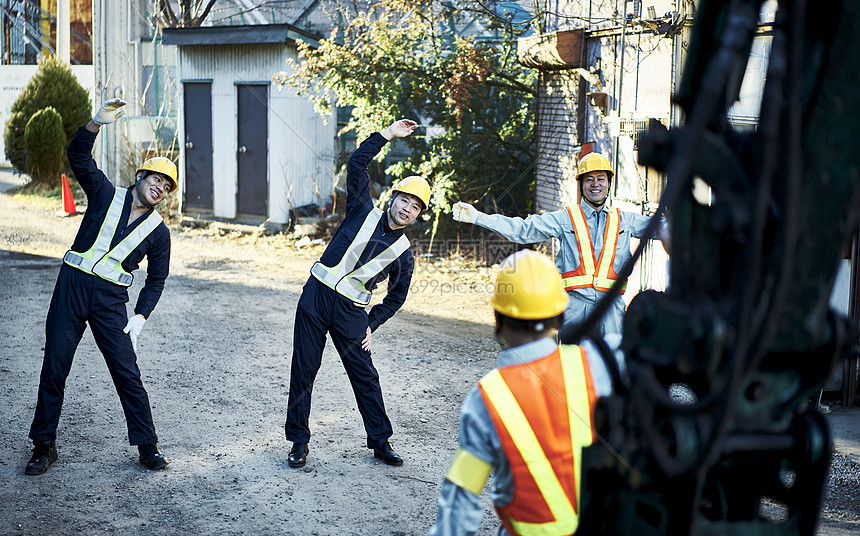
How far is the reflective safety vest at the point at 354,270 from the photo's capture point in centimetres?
542

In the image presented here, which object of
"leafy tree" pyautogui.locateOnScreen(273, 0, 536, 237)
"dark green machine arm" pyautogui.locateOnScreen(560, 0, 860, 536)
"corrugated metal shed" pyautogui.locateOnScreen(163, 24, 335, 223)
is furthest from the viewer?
"corrugated metal shed" pyautogui.locateOnScreen(163, 24, 335, 223)

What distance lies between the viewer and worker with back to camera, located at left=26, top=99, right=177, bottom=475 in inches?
203

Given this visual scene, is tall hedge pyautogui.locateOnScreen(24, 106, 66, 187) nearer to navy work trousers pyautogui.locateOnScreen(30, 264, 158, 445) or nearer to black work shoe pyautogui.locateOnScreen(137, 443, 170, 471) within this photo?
navy work trousers pyautogui.locateOnScreen(30, 264, 158, 445)

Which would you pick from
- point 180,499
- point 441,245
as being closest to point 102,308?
point 180,499

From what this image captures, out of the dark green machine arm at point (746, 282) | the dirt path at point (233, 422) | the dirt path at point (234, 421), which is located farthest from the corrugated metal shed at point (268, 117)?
the dark green machine arm at point (746, 282)

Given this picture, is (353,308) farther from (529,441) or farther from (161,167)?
(529,441)

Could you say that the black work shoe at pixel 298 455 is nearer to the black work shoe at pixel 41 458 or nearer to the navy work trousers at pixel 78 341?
the navy work trousers at pixel 78 341

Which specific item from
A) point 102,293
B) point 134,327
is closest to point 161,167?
point 102,293

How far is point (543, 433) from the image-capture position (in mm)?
2357

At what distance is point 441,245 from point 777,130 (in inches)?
462

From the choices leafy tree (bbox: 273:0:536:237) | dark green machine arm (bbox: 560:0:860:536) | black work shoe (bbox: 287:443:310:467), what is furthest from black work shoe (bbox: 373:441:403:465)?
leafy tree (bbox: 273:0:536:237)

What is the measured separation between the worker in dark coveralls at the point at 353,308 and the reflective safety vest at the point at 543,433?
3.10 meters

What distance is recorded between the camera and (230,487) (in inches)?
198

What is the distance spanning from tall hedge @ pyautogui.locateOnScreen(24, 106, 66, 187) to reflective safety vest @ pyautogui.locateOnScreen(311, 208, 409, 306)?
16659 millimetres
